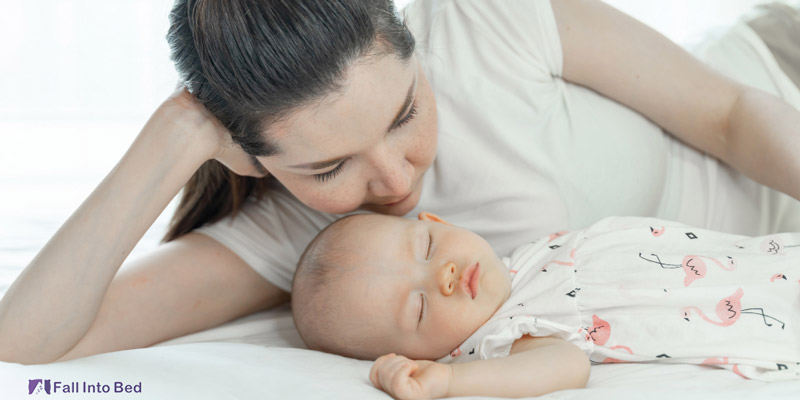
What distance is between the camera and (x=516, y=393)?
1186 mm

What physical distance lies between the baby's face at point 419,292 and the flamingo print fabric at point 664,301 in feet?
0.13

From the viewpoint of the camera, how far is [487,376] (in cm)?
118

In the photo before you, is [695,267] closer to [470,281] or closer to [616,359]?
[616,359]

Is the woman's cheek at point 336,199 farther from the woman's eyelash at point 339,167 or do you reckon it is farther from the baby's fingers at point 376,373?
the baby's fingers at point 376,373

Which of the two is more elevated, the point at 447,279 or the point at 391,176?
the point at 391,176

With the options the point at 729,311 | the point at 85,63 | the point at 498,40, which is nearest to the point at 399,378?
the point at 729,311

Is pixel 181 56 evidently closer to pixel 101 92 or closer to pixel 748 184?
pixel 748 184

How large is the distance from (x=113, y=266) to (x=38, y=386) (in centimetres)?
28

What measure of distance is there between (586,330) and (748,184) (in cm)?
76

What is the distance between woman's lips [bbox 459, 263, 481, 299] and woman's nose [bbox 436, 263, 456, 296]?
17mm

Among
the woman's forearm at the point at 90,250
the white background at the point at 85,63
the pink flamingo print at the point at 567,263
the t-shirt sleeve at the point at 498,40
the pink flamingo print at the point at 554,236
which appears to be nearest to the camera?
the woman's forearm at the point at 90,250

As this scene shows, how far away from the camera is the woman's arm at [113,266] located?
1.37 m

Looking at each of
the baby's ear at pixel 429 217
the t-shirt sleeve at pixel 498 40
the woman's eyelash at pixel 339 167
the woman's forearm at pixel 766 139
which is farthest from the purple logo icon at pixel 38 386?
the woman's forearm at pixel 766 139

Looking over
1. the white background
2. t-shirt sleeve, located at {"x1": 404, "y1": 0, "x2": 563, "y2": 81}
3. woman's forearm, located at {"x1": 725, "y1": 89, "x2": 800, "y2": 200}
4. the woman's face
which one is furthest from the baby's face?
the white background
